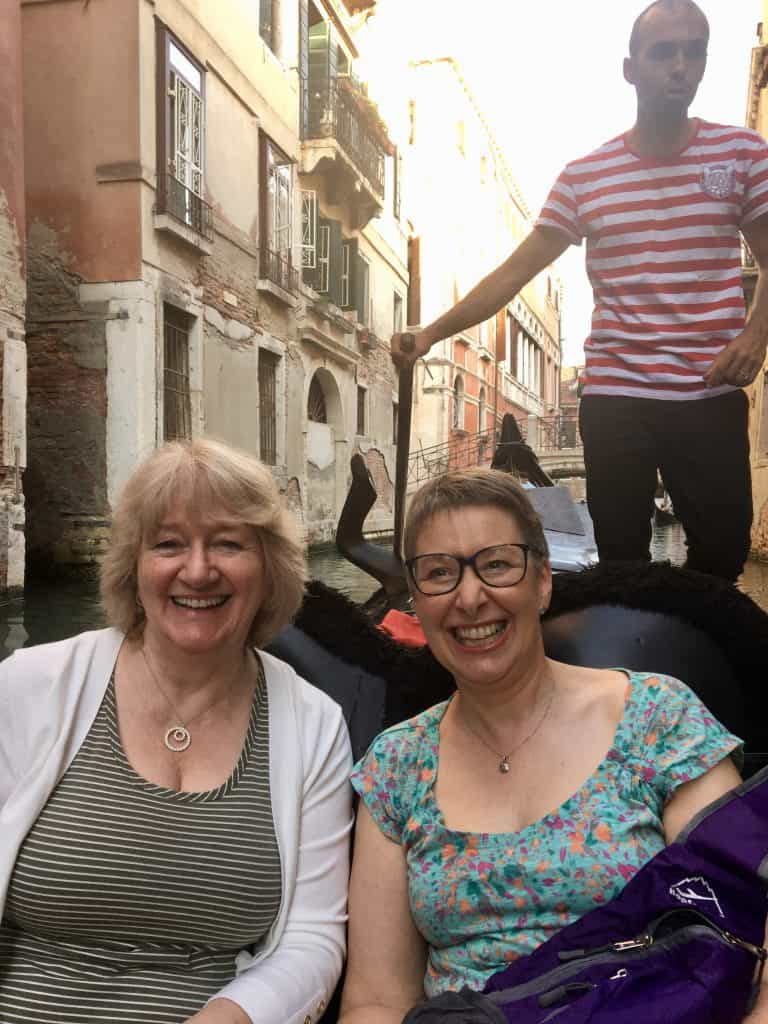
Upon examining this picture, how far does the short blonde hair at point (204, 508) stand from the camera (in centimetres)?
89

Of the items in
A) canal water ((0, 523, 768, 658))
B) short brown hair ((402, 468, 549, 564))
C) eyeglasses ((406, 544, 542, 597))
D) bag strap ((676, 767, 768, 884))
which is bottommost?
canal water ((0, 523, 768, 658))

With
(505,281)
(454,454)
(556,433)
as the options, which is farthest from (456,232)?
(505,281)

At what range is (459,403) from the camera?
9.94m

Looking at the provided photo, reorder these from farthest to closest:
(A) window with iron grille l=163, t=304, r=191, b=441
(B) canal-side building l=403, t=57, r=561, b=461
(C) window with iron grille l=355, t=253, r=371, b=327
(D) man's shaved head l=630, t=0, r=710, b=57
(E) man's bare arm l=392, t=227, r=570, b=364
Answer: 1. (C) window with iron grille l=355, t=253, r=371, b=327
2. (B) canal-side building l=403, t=57, r=561, b=461
3. (A) window with iron grille l=163, t=304, r=191, b=441
4. (E) man's bare arm l=392, t=227, r=570, b=364
5. (D) man's shaved head l=630, t=0, r=710, b=57

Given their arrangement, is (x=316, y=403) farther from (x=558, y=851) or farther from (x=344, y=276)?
(x=558, y=851)

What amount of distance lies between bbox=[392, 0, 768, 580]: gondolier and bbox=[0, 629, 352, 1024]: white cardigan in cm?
56

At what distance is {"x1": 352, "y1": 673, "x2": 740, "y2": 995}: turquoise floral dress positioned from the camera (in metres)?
0.74

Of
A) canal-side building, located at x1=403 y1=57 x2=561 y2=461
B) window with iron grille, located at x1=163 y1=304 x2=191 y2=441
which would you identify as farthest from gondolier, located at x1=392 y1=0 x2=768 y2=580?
canal-side building, located at x1=403 y1=57 x2=561 y2=461

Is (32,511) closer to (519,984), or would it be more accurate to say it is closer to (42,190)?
(42,190)

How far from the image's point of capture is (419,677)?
1.00 metres

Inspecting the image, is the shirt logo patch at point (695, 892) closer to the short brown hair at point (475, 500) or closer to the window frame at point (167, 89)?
the short brown hair at point (475, 500)

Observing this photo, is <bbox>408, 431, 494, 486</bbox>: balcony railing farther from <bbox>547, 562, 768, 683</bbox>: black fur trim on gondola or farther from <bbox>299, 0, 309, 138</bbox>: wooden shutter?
<bbox>547, 562, 768, 683</bbox>: black fur trim on gondola

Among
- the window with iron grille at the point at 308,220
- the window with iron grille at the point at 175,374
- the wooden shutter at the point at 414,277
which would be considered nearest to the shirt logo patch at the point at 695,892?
the window with iron grille at the point at 175,374

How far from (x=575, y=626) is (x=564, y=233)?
1.77ft
